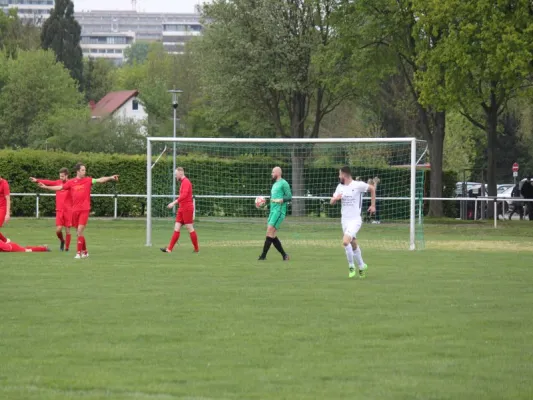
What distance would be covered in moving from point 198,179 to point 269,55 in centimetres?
1049

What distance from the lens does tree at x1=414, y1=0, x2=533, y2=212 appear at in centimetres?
3888

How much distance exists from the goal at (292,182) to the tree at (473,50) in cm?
379

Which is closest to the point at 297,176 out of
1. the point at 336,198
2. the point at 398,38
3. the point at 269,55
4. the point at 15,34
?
the point at 398,38

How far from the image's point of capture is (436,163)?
4544 centimetres

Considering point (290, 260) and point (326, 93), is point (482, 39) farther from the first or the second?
point (290, 260)

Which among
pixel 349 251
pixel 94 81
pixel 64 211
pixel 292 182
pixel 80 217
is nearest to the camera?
pixel 349 251

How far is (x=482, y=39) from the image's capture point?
131 feet

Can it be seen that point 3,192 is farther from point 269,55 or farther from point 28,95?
point 28,95

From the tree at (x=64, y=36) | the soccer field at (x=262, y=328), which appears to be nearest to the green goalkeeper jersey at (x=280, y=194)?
the soccer field at (x=262, y=328)

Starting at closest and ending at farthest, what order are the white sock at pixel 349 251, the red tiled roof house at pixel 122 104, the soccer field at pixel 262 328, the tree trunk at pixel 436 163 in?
the soccer field at pixel 262 328 → the white sock at pixel 349 251 → the tree trunk at pixel 436 163 → the red tiled roof house at pixel 122 104

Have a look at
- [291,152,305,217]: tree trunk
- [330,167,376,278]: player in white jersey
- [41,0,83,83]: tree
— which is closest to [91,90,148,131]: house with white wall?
[41,0,83,83]: tree

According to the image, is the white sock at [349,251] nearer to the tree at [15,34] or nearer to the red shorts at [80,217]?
the red shorts at [80,217]

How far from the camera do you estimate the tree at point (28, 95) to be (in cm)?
8650

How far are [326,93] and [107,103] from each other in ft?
221
